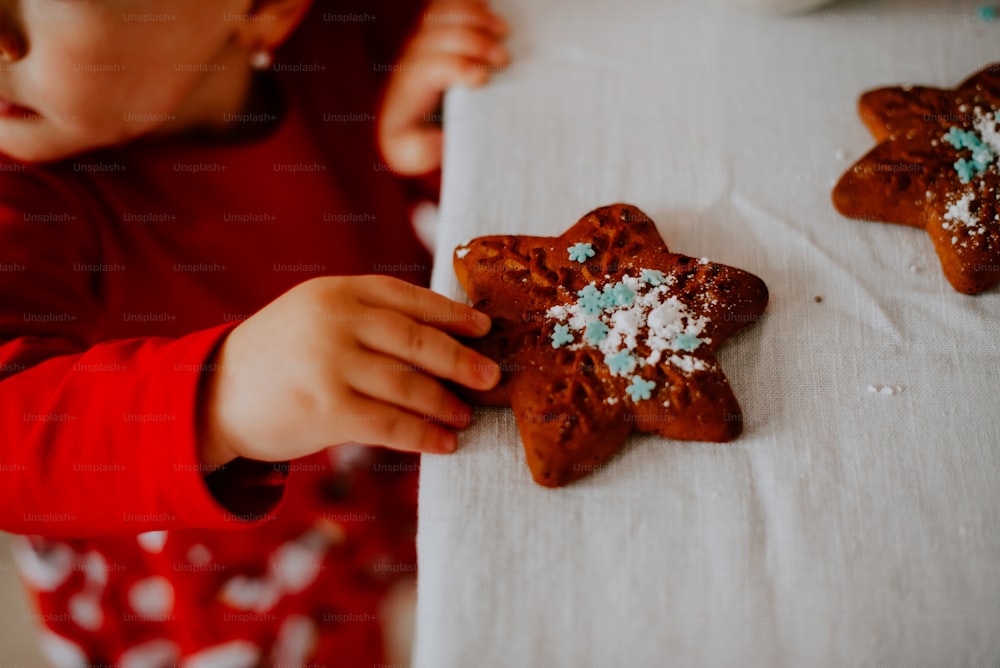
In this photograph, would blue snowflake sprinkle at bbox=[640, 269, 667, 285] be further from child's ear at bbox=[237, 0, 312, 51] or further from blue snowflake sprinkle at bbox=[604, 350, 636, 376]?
child's ear at bbox=[237, 0, 312, 51]

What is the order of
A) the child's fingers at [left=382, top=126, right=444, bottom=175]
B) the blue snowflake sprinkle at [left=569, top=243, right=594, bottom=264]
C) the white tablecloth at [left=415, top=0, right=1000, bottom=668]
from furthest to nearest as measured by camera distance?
the child's fingers at [left=382, top=126, right=444, bottom=175]
the blue snowflake sprinkle at [left=569, top=243, right=594, bottom=264]
the white tablecloth at [left=415, top=0, right=1000, bottom=668]

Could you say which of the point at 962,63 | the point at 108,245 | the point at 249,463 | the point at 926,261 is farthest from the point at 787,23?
the point at 108,245

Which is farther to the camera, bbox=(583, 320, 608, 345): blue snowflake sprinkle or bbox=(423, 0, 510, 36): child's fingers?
bbox=(423, 0, 510, 36): child's fingers

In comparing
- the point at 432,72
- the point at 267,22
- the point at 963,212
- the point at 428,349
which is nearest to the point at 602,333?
the point at 428,349

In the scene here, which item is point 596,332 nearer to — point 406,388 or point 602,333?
point 602,333

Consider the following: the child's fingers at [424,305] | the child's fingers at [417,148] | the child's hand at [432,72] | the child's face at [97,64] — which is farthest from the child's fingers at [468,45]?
the child's fingers at [424,305]

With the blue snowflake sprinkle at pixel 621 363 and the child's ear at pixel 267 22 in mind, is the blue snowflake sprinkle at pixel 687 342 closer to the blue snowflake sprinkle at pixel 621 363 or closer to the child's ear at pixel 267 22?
the blue snowflake sprinkle at pixel 621 363

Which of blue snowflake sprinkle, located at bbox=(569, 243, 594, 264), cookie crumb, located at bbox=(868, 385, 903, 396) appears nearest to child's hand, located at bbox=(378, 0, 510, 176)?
blue snowflake sprinkle, located at bbox=(569, 243, 594, 264)
